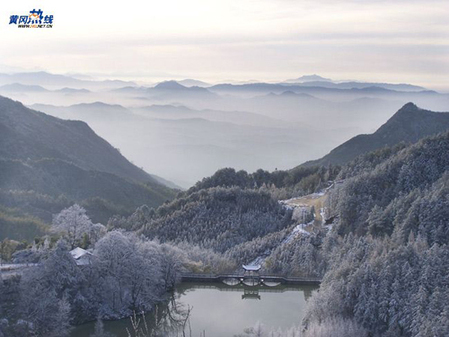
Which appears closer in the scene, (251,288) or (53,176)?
(251,288)

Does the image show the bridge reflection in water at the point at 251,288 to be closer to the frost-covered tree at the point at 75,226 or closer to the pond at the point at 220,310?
the pond at the point at 220,310

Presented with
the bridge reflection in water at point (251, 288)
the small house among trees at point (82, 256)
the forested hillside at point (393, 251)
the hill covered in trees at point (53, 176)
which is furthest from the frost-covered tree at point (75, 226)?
the hill covered in trees at point (53, 176)

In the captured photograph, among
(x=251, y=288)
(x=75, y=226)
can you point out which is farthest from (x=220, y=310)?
(x=75, y=226)

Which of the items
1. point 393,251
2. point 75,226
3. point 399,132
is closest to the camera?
point 393,251

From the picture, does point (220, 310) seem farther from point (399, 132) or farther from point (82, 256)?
point (399, 132)

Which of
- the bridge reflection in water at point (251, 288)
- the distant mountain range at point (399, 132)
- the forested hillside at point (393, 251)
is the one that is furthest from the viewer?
the distant mountain range at point (399, 132)

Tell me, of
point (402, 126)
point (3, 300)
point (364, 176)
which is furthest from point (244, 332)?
point (402, 126)

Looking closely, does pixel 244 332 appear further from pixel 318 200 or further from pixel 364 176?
pixel 318 200

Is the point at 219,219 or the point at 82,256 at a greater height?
the point at 219,219
